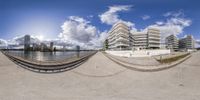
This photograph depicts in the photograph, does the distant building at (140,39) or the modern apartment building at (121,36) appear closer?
the modern apartment building at (121,36)

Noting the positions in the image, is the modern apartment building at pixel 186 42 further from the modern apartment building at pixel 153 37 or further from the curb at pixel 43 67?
the curb at pixel 43 67

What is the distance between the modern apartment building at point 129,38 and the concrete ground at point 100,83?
57.0 ft

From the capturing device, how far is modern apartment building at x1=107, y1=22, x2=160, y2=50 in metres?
23.2

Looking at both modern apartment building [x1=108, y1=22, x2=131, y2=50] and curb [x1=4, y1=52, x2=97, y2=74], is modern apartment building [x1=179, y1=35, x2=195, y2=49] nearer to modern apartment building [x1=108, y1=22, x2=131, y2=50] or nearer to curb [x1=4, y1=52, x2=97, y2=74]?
modern apartment building [x1=108, y1=22, x2=131, y2=50]

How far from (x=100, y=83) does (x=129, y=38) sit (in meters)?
23.6

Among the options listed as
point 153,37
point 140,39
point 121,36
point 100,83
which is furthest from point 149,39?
point 100,83

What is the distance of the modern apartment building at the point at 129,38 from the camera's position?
913 inches

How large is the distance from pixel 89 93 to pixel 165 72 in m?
1.79

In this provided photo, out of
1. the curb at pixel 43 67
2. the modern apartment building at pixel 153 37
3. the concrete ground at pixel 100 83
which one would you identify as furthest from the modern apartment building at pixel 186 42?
the curb at pixel 43 67

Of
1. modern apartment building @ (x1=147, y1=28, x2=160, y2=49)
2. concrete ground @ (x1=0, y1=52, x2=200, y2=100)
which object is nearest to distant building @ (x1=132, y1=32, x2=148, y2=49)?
modern apartment building @ (x1=147, y1=28, x2=160, y2=49)

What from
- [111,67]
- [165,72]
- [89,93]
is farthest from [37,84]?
[165,72]

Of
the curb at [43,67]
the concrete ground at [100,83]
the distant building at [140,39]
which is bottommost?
the concrete ground at [100,83]

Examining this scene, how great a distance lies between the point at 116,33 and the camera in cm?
2489

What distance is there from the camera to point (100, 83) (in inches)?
121
